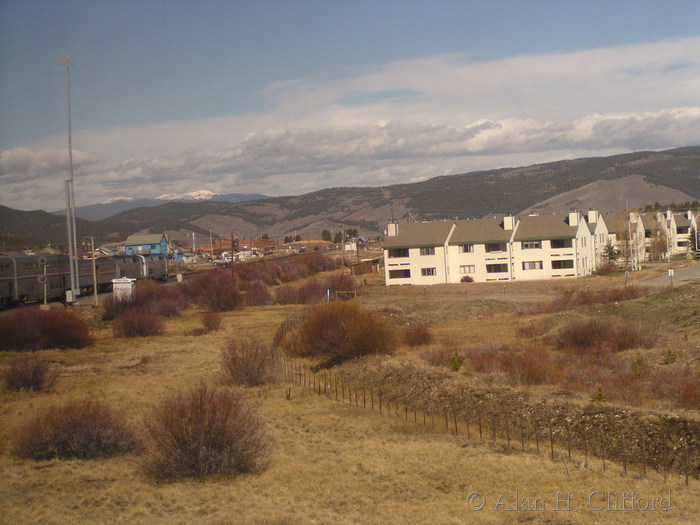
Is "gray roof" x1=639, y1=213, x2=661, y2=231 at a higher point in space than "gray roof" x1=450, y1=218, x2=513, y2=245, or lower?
higher

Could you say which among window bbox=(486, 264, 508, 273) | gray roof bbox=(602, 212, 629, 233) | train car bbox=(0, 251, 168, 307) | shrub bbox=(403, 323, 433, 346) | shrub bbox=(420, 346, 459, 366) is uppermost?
gray roof bbox=(602, 212, 629, 233)

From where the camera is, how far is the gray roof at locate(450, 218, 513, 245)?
62.8 meters

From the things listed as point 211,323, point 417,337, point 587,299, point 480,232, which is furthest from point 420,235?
point 417,337

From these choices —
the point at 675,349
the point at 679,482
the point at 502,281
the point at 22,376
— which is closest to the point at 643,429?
the point at 679,482

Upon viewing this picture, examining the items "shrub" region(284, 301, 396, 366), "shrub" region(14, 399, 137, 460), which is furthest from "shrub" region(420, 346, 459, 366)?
"shrub" region(14, 399, 137, 460)

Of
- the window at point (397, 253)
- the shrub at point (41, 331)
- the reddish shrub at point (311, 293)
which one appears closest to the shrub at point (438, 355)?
the shrub at point (41, 331)

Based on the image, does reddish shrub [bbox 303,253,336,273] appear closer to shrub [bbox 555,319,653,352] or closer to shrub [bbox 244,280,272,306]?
shrub [bbox 244,280,272,306]

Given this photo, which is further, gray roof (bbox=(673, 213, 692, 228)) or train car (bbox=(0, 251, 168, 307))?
gray roof (bbox=(673, 213, 692, 228))

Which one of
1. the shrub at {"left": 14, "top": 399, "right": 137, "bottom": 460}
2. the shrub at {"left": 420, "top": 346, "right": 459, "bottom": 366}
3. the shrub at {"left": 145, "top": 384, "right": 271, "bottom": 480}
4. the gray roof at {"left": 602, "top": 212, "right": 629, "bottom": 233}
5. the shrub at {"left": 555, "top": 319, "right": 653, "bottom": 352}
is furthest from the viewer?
the gray roof at {"left": 602, "top": 212, "right": 629, "bottom": 233}

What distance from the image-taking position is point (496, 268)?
63.0 m

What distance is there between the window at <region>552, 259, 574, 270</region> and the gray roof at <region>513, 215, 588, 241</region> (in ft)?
7.88

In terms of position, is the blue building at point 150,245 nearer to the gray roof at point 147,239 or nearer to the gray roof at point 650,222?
the gray roof at point 147,239

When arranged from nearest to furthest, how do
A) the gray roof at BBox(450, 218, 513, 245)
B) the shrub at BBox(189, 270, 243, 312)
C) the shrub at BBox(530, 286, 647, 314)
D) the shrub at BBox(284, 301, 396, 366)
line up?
the shrub at BBox(284, 301, 396, 366) → the shrub at BBox(530, 286, 647, 314) → the shrub at BBox(189, 270, 243, 312) → the gray roof at BBox(450, 218, 513, 245)

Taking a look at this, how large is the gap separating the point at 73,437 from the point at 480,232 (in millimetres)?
53449
